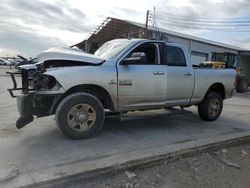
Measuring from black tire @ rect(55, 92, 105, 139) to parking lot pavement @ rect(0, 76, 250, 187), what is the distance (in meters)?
0.16

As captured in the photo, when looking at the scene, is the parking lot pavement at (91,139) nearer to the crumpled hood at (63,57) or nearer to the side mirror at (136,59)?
the side mirror at (136,59)

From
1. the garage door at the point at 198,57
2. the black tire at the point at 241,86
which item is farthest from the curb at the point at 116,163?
the garage door at the point at 198,57

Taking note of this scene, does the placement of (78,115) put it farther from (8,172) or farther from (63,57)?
(8,172)

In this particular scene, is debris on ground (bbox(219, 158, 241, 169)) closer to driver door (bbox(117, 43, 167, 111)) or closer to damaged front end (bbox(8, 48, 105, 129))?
driver door (bbox(117, 43, 167, 111))

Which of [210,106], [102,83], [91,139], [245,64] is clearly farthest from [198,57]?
[91,139]

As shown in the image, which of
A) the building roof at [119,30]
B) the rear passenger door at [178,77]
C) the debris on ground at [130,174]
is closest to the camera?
the debris on ground at [130,174]

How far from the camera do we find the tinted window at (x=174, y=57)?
23.4 feet

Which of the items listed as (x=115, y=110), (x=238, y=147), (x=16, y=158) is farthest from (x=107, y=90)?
(x=238, y=147)

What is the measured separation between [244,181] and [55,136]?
342 cm

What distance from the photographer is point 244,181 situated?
4598mm

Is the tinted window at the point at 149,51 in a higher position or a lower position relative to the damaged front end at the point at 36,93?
higher

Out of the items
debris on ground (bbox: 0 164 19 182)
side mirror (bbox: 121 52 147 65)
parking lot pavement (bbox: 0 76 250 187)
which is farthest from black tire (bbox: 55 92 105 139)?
debris on ground (bbox: 0 164 19 182)

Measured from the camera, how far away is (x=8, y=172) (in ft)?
13.7

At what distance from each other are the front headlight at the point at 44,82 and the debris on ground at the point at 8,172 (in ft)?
5.58
